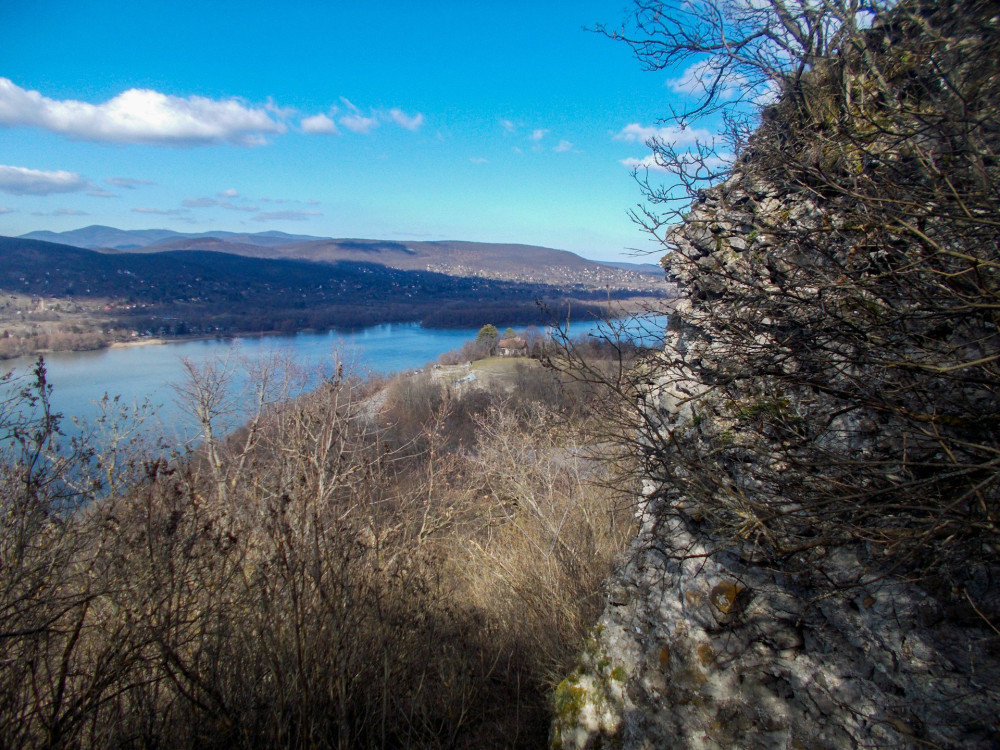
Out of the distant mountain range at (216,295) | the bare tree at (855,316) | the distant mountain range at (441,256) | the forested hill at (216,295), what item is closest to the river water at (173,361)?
the distant mountain range at (216,295)

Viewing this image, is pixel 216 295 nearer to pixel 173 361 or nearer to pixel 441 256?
pixel 173 361

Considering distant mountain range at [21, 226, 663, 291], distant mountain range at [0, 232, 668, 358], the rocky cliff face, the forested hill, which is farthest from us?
distant mountain range at [21, 226, 663, 291]

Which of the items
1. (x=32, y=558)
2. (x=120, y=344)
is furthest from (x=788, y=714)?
(x=120, y=344)

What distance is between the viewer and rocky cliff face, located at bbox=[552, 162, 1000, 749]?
98.4 inches

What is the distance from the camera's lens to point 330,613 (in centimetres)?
313

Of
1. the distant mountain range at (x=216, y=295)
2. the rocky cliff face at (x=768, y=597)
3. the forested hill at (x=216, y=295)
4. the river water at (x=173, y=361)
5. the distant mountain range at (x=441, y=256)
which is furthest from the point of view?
the distant mountain range at (x=441, y=256)

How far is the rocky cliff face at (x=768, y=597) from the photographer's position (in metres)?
2.50

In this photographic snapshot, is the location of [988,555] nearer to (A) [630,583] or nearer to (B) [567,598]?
(A) [630,583]

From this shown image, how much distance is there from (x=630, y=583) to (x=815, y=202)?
11.3ft

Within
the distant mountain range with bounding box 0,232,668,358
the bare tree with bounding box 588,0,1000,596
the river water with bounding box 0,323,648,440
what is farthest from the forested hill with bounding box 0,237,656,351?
the bare tree with bounding box 588,0,1000,596

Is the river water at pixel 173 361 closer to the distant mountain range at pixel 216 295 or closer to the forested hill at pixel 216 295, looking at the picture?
the distant mountain range at pixel 216 295

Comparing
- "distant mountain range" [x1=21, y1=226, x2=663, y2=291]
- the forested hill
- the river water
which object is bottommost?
the river water

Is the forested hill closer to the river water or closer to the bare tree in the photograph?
the river water

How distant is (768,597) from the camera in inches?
129
